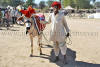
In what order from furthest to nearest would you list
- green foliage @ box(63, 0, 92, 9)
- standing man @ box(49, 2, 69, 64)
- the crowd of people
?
green foliage @ box(63, 0, 92, 9), the crowd of people, standing man @ box(49, 2, 69, 64)

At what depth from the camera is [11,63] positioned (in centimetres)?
679

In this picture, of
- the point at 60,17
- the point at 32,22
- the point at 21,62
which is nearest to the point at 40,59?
the point at 21,62

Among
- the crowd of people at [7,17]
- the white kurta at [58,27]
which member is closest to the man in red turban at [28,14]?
the white kurta at [58,27]

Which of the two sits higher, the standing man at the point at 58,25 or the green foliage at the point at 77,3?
the green foliage at the point at 77,3

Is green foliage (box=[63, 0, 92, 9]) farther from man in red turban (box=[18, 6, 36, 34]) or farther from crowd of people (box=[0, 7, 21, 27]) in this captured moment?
man in red turban (box=[18, 6, 36, 34])

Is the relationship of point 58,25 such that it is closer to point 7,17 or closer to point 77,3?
point 7,17

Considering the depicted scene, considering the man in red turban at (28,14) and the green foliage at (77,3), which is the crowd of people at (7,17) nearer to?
the man in red turban at (28,14)

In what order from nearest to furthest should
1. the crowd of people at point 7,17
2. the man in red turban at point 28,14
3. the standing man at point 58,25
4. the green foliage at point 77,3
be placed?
1. the standing man at point 58,25
2. the man in red turban at point 28,14
3. the crowd of people at point 7,17
4. the green foliage at point 77,3

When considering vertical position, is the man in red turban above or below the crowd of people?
below

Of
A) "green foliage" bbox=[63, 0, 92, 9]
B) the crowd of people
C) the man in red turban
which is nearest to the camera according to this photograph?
the man in red turban

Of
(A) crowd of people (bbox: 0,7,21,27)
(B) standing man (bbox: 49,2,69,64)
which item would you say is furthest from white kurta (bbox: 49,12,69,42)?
(A) crowd of people (bbox: 0,7,21,27)

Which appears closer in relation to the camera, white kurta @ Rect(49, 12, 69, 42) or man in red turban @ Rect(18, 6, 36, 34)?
white kurta @ Rect(49, 12, 69, 42)

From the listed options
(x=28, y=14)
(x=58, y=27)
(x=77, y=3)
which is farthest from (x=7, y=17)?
(x=77, y=3)

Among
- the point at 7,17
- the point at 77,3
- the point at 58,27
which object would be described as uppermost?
the point at 77,3
